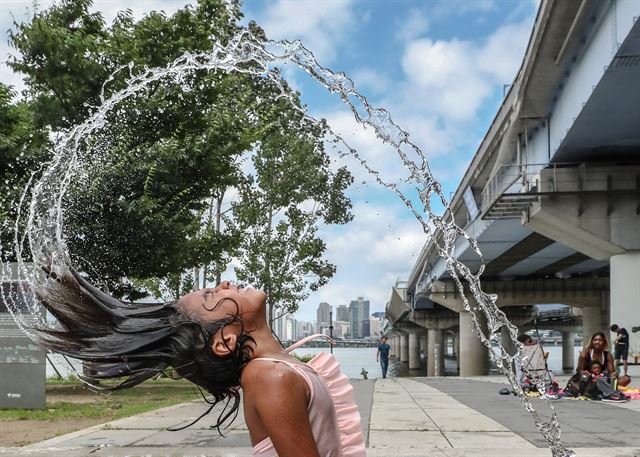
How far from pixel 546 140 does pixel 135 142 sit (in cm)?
1256

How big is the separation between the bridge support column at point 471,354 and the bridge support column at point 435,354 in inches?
639

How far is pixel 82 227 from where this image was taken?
1884 cm

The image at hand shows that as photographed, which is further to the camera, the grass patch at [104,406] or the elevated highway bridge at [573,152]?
the elevated highway bridge at [573,152]

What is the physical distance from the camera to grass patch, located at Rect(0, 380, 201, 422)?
1349cm

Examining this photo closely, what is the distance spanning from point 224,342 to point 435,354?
76.9 metres

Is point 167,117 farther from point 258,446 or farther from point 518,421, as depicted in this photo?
point 258,446

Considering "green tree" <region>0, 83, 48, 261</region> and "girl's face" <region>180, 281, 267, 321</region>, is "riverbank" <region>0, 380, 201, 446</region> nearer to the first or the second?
"green tree" <region>0, 83, 48, 261</region>

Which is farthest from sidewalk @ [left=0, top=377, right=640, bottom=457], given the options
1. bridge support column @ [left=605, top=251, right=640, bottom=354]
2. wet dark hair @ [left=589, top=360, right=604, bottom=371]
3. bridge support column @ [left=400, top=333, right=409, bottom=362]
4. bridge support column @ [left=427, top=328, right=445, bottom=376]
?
bridge support column @ [left=400, top=333, right=409, bottom=362]

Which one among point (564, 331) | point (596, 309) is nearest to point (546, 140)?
point (596, 309)

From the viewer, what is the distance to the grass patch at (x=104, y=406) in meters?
13.5

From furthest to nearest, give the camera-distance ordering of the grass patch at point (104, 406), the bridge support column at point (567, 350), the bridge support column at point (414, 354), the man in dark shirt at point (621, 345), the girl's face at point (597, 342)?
the bridge support column at point (414, 354)
the bridge support column at point (567, 350)
the man in dark shirt at point (621, 345)
the girl's face at point (597, 342)
the grass patch at point (104, 406)

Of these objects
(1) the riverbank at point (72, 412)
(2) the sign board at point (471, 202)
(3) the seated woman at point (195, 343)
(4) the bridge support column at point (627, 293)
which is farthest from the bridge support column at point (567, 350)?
(3) the seated woman at point (195, 343)

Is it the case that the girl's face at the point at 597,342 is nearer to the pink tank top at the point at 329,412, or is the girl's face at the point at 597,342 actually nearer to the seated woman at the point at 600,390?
the seated woman at the point at 600,390

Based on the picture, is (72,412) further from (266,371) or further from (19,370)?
(266,371)
